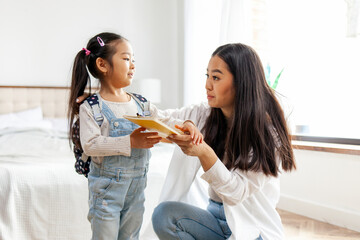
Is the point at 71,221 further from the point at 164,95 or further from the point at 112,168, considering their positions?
the point at 164,95

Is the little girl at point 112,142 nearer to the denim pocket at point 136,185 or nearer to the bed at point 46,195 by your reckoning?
the denim pocket at point 136,185

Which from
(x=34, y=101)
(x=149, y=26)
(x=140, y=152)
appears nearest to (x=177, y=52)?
(x=149, y=26)

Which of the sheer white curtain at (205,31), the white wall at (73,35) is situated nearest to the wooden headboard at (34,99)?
the white wall at (73,35)

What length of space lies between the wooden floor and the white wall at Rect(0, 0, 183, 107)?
2324mm

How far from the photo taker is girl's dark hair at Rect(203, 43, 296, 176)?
4.45ft

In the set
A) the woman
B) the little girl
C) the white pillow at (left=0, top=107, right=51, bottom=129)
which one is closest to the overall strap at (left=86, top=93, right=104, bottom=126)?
the little girl

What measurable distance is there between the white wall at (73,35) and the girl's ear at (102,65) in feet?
8.48

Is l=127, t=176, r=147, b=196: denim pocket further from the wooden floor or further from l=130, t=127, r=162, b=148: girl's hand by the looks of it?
the wooden floor

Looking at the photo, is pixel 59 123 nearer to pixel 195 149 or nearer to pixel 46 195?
pixel 46 195

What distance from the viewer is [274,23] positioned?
333 cm

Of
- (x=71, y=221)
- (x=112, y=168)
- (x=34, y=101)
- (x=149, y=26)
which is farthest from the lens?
(x=149, y=26)

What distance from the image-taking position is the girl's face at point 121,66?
1367 millimetres

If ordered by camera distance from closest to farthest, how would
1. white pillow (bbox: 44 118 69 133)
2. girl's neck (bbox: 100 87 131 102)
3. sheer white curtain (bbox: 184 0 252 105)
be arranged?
girl's neck (bbox: 100 87 131 102) < sheer white curtain (bbox: 184 0 252 105) < white pillow (bbox: 44 118 69 133)

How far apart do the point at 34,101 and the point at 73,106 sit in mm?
2698
